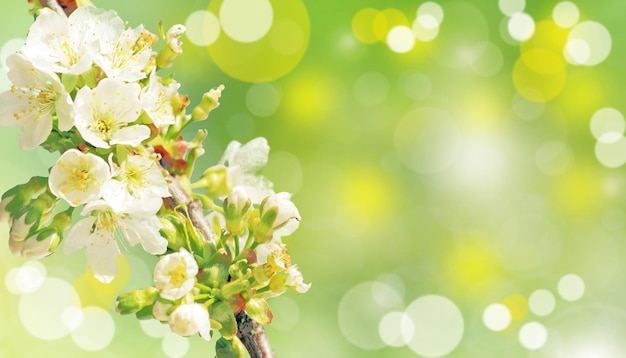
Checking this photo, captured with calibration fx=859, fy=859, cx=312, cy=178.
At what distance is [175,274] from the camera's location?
18.5 inches

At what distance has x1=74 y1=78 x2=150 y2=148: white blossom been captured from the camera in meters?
0.47

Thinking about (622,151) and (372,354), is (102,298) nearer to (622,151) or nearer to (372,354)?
(372,354)

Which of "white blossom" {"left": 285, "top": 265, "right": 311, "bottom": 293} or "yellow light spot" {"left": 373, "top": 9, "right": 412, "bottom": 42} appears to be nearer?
"white blossom" {"left": 285, "top": 265, "right": 311, "bottom": 293}

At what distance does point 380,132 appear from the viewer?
1634 mm

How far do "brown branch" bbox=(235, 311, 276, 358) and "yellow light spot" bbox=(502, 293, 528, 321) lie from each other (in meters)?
1.12

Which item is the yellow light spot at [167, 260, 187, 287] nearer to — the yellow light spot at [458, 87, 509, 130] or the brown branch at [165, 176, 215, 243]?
the brown branch at [165, 176, 215, 243]

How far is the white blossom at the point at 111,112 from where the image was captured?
1.55 feet

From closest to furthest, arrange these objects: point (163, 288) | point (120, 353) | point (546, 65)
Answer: point (163, 288)
point (120, 353)
point (546, 65)

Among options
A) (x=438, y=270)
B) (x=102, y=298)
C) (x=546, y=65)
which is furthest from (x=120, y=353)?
(x=546, y=65)

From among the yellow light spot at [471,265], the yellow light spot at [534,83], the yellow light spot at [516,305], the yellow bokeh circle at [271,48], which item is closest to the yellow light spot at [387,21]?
the yellow bokeh circle at [271,48]

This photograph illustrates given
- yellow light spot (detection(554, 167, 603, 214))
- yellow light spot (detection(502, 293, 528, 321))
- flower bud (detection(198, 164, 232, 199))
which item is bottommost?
flower bud (detection(198, 164, 232, 199))

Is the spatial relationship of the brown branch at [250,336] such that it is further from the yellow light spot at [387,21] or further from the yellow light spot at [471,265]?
the yellow light spot at [387,21]

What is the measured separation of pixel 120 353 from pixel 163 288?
94 centimetres

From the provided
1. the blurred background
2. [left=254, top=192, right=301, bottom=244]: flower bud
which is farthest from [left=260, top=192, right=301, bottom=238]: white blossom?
the blurred background
